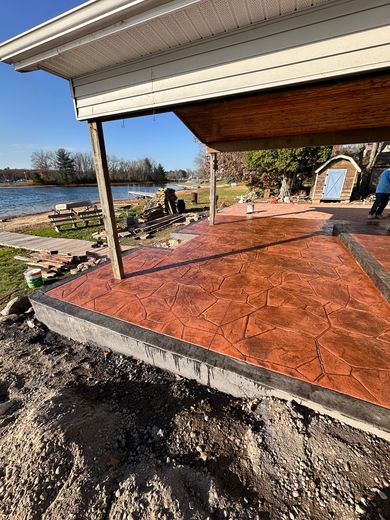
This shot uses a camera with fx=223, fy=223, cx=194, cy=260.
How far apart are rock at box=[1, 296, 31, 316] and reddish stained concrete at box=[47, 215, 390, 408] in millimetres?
769

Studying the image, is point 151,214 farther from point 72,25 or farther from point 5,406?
point 5,406

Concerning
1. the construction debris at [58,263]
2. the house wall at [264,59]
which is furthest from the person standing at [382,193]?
the construction debris at [58,263]

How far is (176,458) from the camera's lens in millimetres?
1581

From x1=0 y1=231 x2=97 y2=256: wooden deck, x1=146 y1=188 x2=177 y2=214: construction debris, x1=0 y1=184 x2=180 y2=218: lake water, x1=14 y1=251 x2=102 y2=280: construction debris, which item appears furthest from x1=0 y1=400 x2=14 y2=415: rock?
x1=0 y1=184 x2=180 y2=218: lake water

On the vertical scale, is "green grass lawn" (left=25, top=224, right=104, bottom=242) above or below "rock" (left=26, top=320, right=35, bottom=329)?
below

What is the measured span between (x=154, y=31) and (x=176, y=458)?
3308mm

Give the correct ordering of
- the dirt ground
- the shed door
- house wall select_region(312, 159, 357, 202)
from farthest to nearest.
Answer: the shed door
house wall select_region(312, 159, 357, 202)
the dirt ground

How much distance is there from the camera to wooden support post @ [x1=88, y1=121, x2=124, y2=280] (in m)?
2.90

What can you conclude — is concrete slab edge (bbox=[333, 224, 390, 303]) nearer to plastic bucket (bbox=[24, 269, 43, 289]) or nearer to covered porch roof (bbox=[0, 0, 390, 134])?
covered porch roof (bbox=[0, 0, 390, 134])

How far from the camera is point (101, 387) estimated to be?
7.26 feet

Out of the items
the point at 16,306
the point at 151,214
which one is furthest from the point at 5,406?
the point at 151,214

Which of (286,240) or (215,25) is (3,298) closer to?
(215,25)

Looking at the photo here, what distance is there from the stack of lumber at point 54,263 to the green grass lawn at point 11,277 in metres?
0.24

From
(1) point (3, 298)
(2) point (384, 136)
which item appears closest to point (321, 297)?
(2) point (384, 136)
